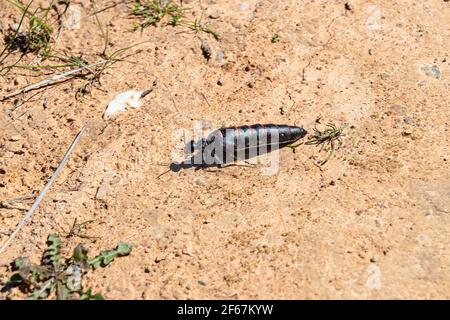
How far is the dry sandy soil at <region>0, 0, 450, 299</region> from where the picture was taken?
3.65 meters

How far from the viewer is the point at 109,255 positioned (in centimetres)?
376

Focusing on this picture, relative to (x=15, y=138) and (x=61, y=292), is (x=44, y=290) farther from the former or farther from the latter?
(x=15, y=138)

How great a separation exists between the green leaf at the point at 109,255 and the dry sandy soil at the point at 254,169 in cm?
6

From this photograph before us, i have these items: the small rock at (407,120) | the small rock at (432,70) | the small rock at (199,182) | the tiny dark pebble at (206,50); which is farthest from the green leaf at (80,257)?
the small rock at (432,70)

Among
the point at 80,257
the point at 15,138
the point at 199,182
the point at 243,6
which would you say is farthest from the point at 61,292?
the point at 243,6

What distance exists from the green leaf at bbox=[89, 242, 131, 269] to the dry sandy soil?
0.06 metres

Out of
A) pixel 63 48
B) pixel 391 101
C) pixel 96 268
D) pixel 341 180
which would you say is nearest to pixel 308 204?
pixel 341 180

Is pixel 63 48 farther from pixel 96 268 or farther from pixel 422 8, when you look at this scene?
pixel 422 8

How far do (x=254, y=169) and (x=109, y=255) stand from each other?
4.19 feet

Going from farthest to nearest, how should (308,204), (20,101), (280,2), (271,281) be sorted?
1. (280,2)
2. (20,101)
3. (308,204)
4. (271,281)

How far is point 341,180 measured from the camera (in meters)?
4.07

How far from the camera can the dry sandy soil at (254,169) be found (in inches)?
144

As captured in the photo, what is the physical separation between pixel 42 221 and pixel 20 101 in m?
1.29

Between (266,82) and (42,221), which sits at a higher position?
(266,82)
